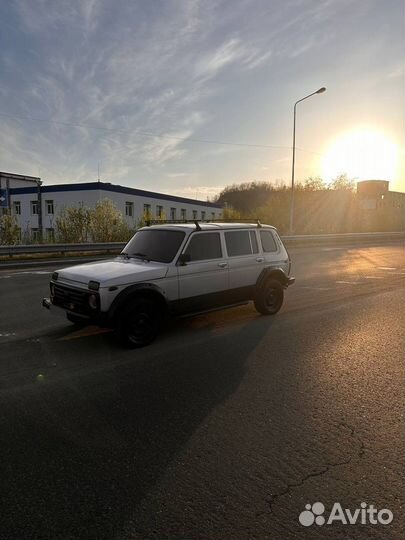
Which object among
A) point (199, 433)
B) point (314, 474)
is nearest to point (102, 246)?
point (199, 433)

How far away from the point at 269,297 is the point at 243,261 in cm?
105

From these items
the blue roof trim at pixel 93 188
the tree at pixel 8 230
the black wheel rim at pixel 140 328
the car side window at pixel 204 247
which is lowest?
the black wheel rim at pixel 140 328

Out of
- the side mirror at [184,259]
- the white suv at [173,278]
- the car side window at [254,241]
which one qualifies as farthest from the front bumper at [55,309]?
the car side window at [254,241]

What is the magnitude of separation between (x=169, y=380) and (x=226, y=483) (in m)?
1.80

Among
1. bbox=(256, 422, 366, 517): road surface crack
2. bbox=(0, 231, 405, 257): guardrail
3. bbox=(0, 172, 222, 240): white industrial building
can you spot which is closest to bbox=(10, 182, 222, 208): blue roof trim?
bbox=(0, 172, 222, 240): white industrial building

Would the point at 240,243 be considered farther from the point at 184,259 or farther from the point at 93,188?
the point at 93,188

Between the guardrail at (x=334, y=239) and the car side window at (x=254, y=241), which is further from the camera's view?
the guardrail at (x=334, y=239)

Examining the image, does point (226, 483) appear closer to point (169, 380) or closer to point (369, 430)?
point (369, 430)

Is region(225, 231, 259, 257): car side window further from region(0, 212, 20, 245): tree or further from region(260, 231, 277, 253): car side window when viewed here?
region(0, 212, 20, 245): tree

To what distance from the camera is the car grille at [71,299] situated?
17.4ft

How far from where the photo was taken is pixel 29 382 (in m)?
4.25

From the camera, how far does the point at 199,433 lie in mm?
3244

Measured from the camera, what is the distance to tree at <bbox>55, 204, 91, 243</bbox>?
24328 millimetres

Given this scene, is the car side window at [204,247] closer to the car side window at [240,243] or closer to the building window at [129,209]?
the car side window at [240,243]
